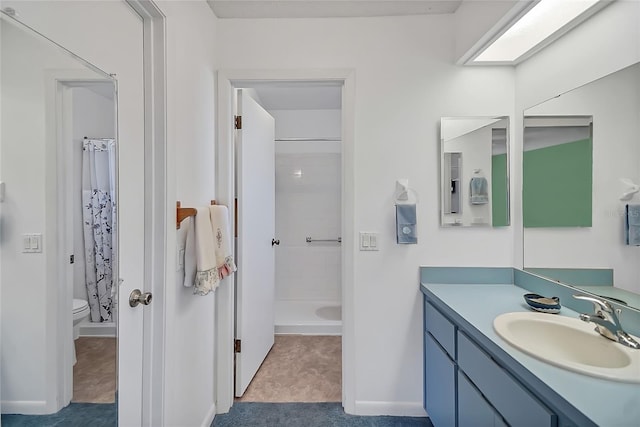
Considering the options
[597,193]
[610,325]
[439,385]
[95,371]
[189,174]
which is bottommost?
[439,385]

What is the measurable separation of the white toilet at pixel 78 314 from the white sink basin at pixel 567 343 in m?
1.36

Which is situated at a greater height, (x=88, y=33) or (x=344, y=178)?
(x=88, y=33)

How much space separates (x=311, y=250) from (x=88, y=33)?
306 centimetres

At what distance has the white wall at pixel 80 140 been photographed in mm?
836

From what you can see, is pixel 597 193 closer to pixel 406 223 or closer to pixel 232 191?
pixel 406 223

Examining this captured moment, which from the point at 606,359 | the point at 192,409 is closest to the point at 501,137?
the point at 606,359

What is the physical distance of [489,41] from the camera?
1.51 m

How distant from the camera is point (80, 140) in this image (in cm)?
86

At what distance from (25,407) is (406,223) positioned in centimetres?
164

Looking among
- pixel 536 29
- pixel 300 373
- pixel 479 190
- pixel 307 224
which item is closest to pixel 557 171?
pixel 479 190

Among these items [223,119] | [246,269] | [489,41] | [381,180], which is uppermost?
[489,41]

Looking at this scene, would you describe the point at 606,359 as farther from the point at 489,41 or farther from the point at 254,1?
the point at 254,1

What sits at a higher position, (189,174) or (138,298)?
(189,174)

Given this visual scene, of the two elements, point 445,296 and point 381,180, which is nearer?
point 445,296
